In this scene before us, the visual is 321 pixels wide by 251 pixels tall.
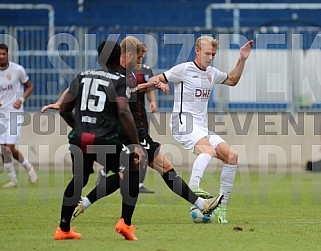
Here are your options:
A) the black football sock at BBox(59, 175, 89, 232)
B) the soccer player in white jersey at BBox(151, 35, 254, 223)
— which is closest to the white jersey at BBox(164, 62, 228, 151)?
the soccer player in white jersey at BBox(151, 35, 254, 223)

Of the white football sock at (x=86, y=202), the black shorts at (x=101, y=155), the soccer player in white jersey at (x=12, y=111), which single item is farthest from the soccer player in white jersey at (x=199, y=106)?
the soccer player in white jersey at (x=12, y=111)

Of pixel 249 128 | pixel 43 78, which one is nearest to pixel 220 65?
pixel 249 128

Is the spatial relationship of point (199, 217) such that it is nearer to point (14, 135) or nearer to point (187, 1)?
point (14, 135)

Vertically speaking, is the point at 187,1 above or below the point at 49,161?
above

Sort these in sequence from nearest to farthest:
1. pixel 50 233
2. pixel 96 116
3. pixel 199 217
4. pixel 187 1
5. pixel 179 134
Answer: pixel 96 116, pixel 50 233, pixel 199 217, pixel 179 134, pixel 187 1

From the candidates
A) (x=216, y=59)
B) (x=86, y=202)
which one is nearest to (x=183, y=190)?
(x=86, y=202)

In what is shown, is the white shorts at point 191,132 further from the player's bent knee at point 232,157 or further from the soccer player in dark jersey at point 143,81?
the soccer player in dark jersey at point 143,81

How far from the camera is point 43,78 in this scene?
75.7 ft

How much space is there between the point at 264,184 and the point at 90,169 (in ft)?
31.4

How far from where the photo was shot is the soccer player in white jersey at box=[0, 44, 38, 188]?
1759 centimetres

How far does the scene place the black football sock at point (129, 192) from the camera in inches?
363

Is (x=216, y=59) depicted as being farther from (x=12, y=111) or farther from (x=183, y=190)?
(x=183, y=190)

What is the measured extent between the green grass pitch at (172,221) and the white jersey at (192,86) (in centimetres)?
140

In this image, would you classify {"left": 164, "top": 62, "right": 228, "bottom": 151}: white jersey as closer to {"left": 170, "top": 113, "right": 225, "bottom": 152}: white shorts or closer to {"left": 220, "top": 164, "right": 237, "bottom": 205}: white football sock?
{"left": 170, "top": 113, "right": 225, "bottom": 152}: white shorts
